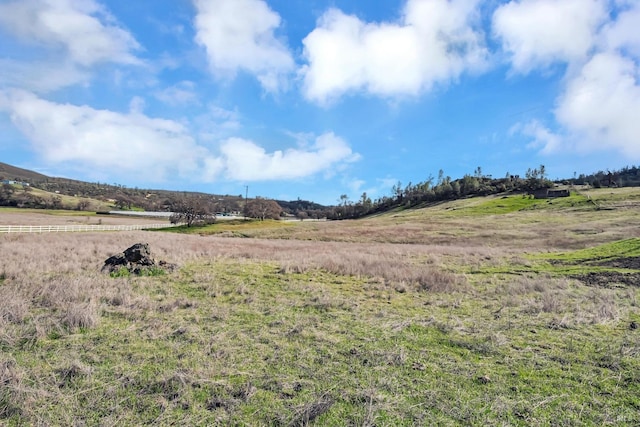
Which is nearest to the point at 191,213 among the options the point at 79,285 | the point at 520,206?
the point at 79,285

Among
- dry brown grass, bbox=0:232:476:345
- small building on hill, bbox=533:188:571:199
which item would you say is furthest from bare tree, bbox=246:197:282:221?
dry brown grass, bbox=0:232:476:345

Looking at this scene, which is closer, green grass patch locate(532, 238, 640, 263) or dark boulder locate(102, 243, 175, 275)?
dark boulder locate(102, 243, 175, 275)

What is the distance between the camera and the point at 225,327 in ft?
29.3

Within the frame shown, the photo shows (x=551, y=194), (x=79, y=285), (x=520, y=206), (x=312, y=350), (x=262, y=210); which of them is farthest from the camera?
(x=262, y=210)

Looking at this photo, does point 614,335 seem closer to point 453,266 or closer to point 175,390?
point 175,390

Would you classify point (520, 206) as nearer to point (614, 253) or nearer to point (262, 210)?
point (262, 210)

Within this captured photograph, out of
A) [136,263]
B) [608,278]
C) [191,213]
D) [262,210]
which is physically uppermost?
[262,210]

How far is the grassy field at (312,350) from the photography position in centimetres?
526

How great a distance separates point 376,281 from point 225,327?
336 inches

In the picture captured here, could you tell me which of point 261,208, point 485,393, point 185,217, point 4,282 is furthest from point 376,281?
point 261,208

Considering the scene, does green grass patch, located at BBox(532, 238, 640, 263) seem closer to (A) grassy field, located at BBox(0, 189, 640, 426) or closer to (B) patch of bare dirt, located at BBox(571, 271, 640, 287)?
(B) patch of bare dirt, located at BBox(571, 271, 640, 287)

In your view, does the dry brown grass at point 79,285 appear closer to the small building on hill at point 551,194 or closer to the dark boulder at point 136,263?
the dark boulder at point 136,263

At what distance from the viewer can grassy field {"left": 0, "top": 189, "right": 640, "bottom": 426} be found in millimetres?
5258

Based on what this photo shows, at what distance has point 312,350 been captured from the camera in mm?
7555
